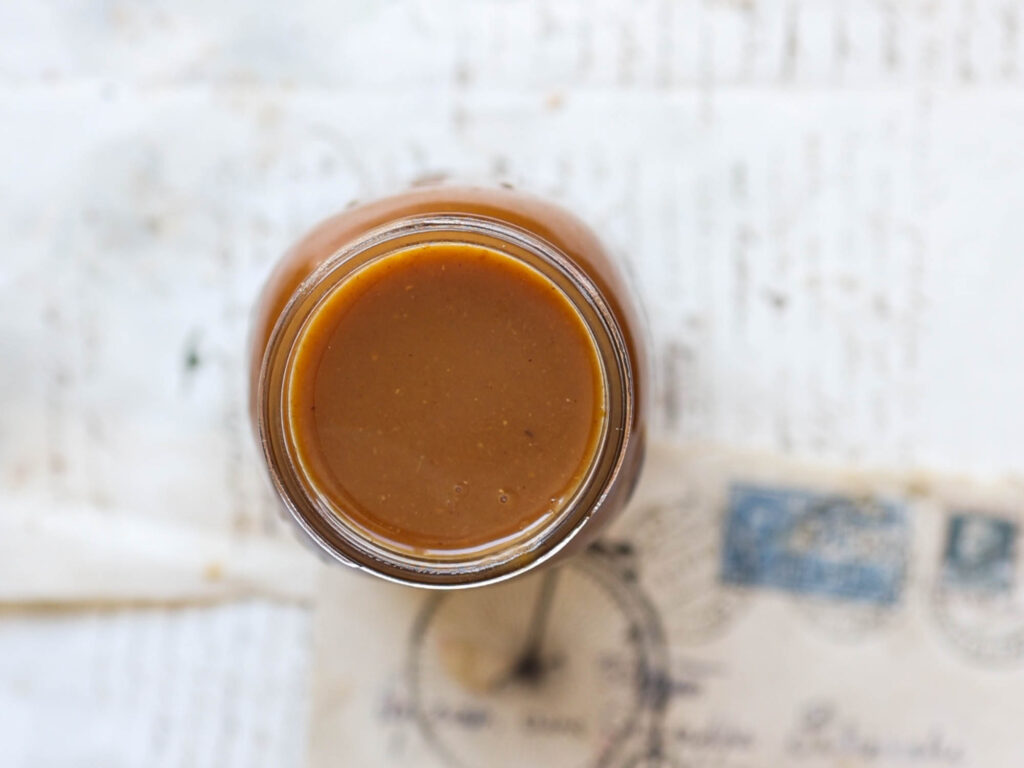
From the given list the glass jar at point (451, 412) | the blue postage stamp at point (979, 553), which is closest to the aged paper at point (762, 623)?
the blue postage stamp at point (979, 553)

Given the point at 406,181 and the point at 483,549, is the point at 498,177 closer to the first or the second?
the point at 406,181

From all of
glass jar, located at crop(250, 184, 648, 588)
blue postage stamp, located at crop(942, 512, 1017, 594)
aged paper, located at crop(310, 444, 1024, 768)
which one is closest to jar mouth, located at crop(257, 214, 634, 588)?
glass jar, located at crop(250, 184, 648, 588)

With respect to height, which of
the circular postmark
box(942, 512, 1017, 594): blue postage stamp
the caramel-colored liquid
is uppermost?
the caramel-colored liquid

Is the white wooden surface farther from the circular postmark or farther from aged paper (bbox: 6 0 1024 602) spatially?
the circular postmark

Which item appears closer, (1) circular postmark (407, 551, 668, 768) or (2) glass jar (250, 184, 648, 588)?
(2) glass jar (250, 184, 648, 588)

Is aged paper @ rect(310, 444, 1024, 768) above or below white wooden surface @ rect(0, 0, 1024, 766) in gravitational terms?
below

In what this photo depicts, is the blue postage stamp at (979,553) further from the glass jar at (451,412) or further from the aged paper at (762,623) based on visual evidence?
the glass jar at (451,412)

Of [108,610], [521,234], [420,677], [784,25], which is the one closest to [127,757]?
[108,610]

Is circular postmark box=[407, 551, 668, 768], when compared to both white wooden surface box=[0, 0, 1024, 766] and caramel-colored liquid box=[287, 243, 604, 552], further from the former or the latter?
caramel-colored liquid box=[287, 243, 604, 552]
